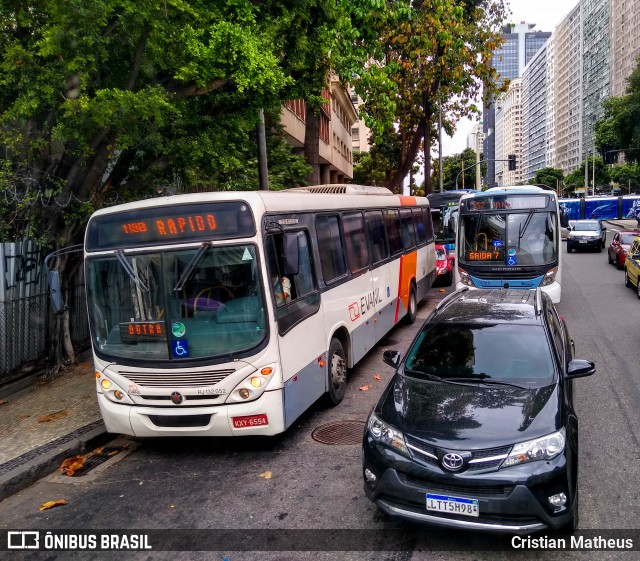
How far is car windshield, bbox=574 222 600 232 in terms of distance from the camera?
3303cm

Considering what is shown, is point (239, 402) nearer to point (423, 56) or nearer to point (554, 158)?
point (423, 56)

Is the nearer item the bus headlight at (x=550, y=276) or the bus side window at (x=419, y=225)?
the bus headlight at (x=550, y=276)

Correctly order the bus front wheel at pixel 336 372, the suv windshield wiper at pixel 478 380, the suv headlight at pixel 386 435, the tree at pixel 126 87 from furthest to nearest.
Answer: the tree at pixel 126 87
the bus front wheel at pixel 336 372
the suv windshield wiper at pixel 478 380
the suv headlight at pixel 386 435

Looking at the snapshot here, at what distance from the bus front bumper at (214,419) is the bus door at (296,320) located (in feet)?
0.68

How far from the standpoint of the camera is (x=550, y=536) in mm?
4566

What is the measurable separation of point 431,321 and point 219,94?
6159 mm

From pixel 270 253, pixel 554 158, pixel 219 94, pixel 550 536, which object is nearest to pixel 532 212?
pixel 219 94

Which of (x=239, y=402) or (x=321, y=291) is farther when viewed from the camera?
(x=321, y=291)

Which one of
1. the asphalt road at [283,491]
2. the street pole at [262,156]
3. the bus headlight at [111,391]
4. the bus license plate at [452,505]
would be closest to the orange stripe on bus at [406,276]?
the street pole at [262,156]

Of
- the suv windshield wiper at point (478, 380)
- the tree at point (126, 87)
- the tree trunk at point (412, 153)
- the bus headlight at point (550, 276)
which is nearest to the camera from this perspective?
the suv windshield wiper at point (478, 380)

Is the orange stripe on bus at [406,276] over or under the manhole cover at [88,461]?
over

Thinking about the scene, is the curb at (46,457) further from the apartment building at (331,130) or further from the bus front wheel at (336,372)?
the apartment building at (331,130)

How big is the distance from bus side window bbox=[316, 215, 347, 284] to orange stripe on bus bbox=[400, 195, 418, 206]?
5318 mm

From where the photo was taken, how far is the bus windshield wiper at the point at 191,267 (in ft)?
20.2
